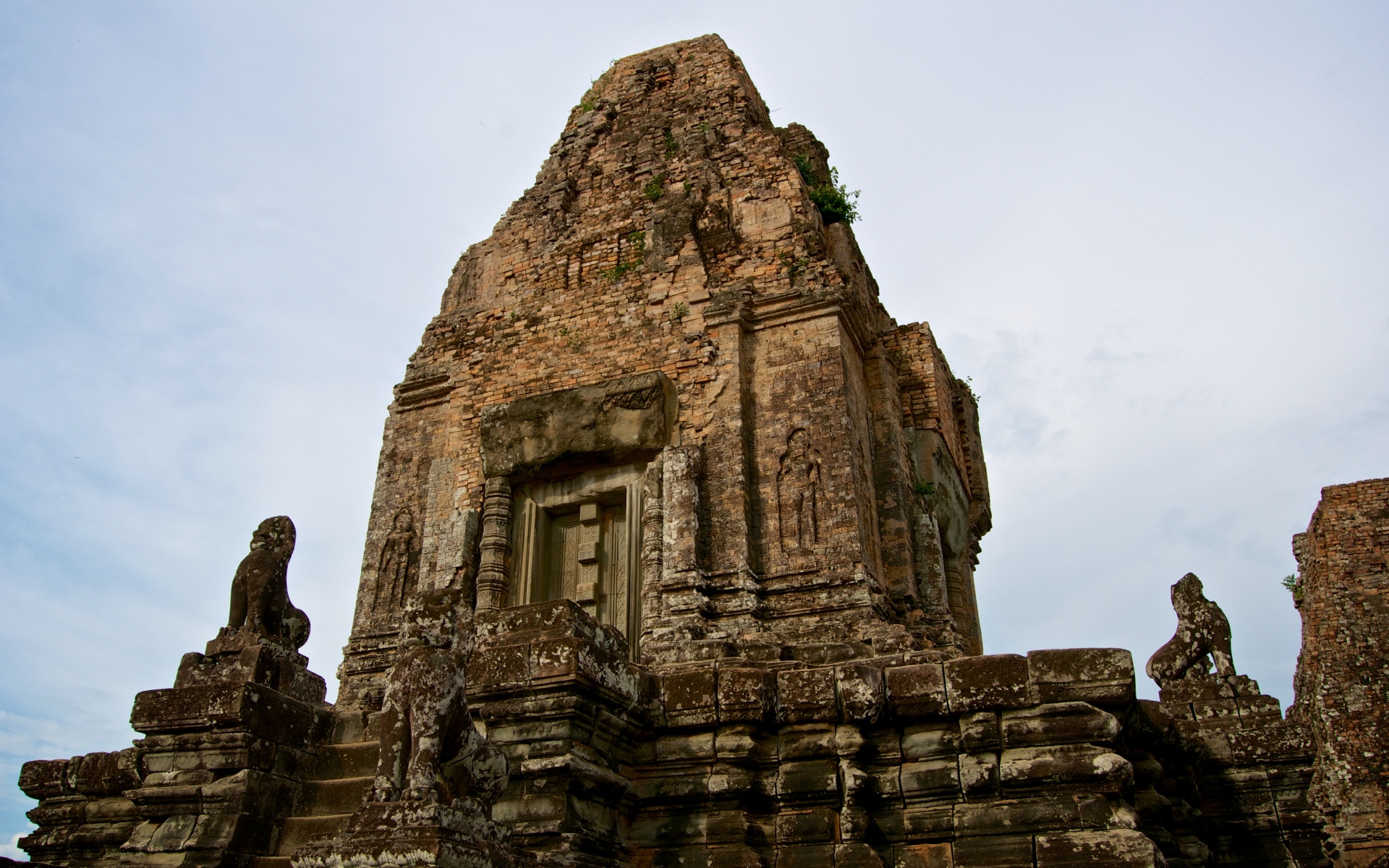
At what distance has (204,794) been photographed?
7.46m

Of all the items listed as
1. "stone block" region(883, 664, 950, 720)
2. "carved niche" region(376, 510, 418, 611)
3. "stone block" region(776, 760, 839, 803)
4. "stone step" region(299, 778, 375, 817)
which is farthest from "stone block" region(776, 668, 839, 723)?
"carved niche" region(376, 510, 418, 611)

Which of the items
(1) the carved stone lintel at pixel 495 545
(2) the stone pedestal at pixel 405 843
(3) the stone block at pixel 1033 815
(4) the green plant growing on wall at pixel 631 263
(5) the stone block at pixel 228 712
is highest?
(4) the green plant growing on wall at pixel 631 263

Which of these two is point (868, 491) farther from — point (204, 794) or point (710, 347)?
point (204, 794)

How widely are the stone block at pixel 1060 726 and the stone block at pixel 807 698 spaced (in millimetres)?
1114

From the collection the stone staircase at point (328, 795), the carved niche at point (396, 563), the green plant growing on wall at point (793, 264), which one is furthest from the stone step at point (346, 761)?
the green plant growing on wall at point (793, 264)

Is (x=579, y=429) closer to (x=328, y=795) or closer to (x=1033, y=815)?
(x=328, y=795)

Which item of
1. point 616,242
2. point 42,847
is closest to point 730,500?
point 616,242

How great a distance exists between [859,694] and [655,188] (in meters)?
8.63

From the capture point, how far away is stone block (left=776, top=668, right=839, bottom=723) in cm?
694

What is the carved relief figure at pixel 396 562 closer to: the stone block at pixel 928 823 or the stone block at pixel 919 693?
the stone block at pixel 919 693

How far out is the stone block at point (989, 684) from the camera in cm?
679

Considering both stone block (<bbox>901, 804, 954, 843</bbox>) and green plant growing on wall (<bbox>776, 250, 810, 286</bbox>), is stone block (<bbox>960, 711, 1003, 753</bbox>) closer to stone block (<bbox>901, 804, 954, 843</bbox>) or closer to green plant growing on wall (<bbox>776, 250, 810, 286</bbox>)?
stone block (<bbox>901, 804, 954, 843</bbox>)

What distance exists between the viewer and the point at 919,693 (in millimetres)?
6980

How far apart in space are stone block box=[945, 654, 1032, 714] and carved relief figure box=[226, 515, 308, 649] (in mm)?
5289
